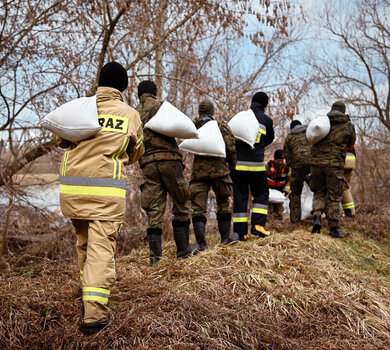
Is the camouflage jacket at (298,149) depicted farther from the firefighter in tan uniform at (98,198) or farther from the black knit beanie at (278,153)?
the firefighter in tan uniform at (98,198)

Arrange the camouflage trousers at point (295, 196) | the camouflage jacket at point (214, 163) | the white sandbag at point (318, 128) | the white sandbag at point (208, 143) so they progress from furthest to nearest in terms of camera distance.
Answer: the camouflage trousers at point (295, 196)
the white sandbag at point (318, 128)
the camouflage jacket at point (214, 163)
the white sandbag at point (208, 143)

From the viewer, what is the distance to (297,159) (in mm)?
7664

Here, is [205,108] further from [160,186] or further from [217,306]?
[217,306]

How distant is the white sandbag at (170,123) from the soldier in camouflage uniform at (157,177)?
19 cm

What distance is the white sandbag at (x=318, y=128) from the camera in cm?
642

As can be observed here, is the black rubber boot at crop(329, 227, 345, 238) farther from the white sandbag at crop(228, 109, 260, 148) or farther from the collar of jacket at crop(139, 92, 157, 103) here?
the collar of jacket at crop(139, 92, 157, 103)

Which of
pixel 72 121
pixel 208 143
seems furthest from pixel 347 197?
pixel 72 121

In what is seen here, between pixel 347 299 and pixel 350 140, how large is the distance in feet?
12.6

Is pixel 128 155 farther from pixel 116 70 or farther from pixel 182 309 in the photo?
pixel 182 309

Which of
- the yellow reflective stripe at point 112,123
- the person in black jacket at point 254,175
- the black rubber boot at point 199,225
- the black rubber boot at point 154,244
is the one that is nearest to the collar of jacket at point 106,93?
the yellow reflective stripe at point 112,123

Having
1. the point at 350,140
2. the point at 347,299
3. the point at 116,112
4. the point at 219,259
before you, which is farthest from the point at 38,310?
the point at 350,140

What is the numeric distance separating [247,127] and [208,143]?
89 cm

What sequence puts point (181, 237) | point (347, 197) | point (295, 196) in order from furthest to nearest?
point (347, 197)
point (295, 196)
point (181, 237)

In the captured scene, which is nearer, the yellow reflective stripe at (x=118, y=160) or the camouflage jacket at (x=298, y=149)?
the yellow reflective stripe at (x=118, y=160)
